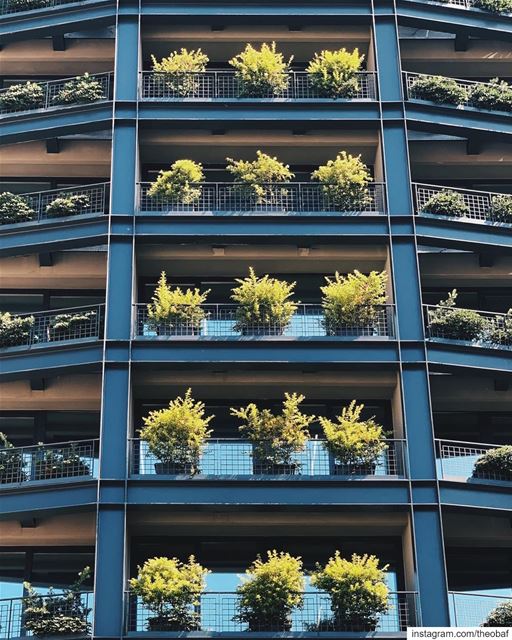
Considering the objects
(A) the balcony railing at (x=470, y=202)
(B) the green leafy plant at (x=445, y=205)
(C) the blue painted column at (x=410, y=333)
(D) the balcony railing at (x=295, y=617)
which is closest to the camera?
(D) the balcony railing at (x=295, y=617)

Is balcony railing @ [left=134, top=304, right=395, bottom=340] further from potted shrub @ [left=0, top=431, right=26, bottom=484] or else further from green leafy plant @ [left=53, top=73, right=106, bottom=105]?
green leafy plant @ [left=53, top=73, right=106, bottom=105]

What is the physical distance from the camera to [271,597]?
95.9ft

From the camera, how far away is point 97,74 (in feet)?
124

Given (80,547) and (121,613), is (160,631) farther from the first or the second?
(80,547)

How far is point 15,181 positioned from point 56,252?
4449 millimetres

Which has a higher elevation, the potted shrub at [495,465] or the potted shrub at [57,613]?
the potted shrub at [495,465]

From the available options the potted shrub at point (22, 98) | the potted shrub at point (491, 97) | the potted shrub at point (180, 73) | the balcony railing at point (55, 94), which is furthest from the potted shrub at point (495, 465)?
the potted shrub at point (22, 98)

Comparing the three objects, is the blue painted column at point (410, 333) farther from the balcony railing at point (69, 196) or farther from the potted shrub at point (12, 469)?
the potted shrub at point (12, 469)

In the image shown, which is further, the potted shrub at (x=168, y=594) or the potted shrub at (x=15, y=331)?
the potted shrub at (x=15, y=331)

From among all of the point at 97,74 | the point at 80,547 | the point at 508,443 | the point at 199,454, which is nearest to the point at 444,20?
the point at 97,74

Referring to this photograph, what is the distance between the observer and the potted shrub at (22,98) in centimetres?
3756

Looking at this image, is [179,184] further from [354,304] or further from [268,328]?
[354,304]

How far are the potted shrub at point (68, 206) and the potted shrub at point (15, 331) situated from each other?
3.59 metres

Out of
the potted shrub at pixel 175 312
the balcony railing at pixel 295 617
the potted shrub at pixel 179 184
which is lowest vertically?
the balcony railing at pixel 295 617
